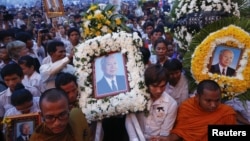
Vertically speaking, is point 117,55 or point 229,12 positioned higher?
point 229,12

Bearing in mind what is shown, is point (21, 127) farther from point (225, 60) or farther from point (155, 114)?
point (225, 60)

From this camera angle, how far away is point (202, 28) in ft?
12.6

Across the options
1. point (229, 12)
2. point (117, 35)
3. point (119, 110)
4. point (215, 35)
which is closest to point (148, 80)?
point (119, 110)

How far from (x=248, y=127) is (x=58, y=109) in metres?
1.63

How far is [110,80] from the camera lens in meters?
3.52

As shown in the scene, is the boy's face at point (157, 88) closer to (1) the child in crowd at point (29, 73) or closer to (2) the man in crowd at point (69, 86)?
(2) the man in crowd at point (69, 86)

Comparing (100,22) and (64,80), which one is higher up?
(100,22)

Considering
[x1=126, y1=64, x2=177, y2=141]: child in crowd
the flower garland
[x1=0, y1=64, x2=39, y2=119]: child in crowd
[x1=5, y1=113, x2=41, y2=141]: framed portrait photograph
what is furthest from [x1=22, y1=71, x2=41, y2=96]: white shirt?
the flower garland

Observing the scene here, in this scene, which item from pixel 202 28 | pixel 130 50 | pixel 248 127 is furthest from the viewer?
pixel 202 28

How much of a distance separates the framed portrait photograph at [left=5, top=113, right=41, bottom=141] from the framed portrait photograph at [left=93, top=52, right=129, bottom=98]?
0.74 meters

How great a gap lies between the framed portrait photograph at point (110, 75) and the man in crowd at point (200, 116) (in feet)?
2.02

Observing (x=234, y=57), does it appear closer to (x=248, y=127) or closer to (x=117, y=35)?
(x=248, y=127)

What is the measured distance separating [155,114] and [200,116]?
1.38 feet

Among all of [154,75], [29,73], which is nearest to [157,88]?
[154,75]
